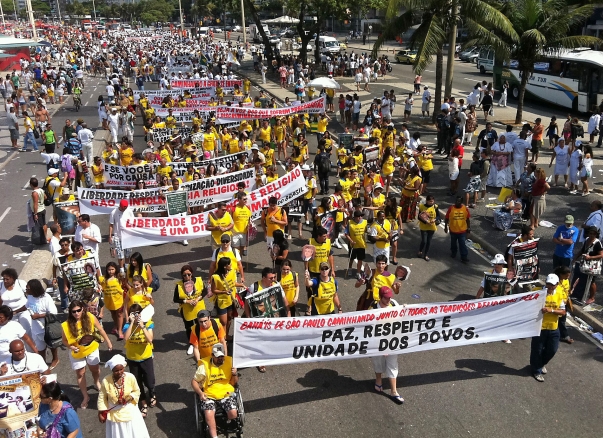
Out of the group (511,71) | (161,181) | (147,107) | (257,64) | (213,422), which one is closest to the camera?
(213,422)

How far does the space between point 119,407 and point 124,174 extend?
9925 mm

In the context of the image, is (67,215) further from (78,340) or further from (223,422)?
(223,422)

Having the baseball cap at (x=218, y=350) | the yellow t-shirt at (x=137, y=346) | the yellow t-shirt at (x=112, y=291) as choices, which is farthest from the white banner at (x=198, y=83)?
the baseball cap at (x=218, y=350)

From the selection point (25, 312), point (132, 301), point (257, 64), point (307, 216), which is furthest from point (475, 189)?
point (257, 64)

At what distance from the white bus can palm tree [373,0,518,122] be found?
4248 millimetres

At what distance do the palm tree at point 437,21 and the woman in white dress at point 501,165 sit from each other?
22.4 ft

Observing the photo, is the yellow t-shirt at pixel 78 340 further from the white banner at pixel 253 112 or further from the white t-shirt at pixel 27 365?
the white banner at pixel 253 112

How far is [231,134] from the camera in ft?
60.6

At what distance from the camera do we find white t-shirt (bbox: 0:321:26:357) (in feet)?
23.4

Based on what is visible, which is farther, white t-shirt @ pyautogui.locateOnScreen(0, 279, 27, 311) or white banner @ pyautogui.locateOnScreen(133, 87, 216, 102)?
white banner @ pyautogui.locateOnScreen(133, 87, 216, 102)

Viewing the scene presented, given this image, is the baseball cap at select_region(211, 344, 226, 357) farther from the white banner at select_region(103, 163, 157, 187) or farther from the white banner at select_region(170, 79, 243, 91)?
the white banner at select_region(170, 79, 243, 91)

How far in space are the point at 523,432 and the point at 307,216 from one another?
27.6 ft

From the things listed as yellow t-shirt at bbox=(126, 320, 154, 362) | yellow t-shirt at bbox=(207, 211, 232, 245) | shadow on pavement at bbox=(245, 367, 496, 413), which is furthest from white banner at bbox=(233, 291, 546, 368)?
yellow t-shirt at bbox=(207, 211, 232, 245)

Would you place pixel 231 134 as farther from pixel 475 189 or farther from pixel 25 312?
pixel 25 312
